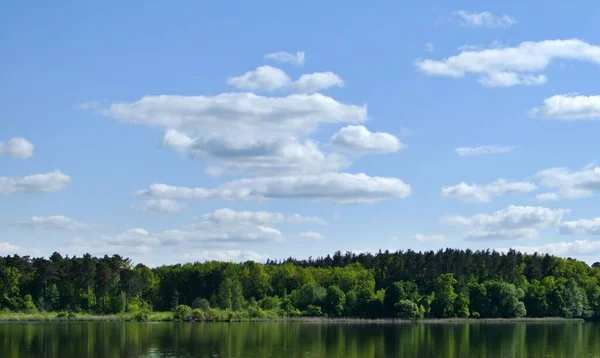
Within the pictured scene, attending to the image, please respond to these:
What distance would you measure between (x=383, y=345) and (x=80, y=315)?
86143mm

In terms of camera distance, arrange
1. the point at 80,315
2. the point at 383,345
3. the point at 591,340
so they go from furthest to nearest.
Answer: the point at 80,315 < the point at 591,340 < the point at 383,345

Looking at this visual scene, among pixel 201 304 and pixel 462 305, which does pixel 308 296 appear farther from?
pixel 462 305

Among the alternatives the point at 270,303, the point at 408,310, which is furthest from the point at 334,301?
the point at 408,310

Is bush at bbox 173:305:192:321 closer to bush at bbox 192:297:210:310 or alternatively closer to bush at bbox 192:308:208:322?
bush at bbox 192:308:208:322

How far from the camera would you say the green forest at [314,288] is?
160250 mm

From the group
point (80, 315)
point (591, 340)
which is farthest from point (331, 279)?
point (591, 340)

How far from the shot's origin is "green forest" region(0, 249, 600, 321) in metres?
160

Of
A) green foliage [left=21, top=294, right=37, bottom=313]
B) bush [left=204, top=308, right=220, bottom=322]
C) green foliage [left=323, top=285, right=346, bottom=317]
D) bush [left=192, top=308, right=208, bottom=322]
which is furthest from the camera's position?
green foliage [left=323, top=285, right=346, bottom=317]

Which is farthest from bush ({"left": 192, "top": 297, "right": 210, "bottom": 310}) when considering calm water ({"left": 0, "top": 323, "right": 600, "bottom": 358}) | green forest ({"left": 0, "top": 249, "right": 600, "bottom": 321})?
calm water ({"left": 0, "top": 323, "right": 600, "bottom": 358})

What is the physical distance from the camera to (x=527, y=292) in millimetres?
176000

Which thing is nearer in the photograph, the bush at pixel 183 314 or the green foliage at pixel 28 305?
the bush at pixel 183 314

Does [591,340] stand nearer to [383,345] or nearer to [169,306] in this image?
[383,345]

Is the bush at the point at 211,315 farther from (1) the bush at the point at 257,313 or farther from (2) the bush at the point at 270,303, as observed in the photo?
(2) the bush at the point at 270,303

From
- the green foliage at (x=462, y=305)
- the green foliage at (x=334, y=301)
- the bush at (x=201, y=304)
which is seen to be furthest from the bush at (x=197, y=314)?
the green foliage at (x=462, y=305)
